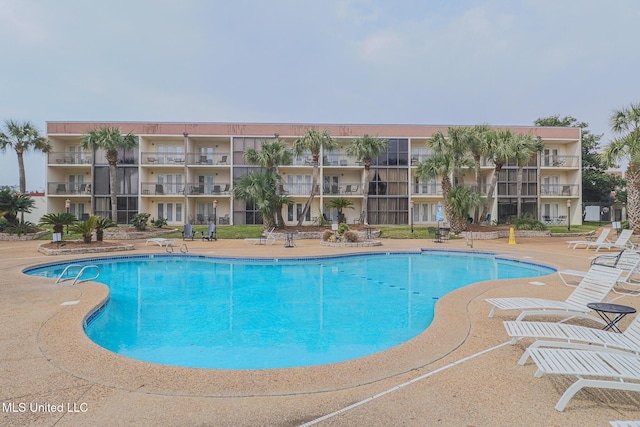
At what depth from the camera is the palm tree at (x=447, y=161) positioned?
73.2ft

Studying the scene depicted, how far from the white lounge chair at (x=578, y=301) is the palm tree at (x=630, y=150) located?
1670 cm

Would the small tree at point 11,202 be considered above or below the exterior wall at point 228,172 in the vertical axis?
below

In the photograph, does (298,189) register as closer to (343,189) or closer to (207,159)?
(343,189)

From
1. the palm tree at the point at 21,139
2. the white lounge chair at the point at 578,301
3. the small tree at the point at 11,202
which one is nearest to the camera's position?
the white lounge chair at the point at 578,301

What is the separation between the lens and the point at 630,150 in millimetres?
17875

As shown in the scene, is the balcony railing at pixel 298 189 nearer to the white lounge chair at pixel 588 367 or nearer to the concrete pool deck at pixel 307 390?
the concrete pool deck at pixel 307 390

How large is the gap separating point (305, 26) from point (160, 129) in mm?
18787

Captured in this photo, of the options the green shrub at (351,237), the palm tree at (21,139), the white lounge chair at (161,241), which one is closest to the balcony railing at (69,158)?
the palm tree at (21,139)

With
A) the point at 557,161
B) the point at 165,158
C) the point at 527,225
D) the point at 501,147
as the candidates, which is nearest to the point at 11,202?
the point at 165,158

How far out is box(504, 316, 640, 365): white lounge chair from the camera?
374 centimetres

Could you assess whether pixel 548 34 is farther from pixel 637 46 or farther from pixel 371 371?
pixel 371 371

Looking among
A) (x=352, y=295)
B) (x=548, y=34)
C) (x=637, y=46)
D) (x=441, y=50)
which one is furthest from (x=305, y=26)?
(x=637, y=46)

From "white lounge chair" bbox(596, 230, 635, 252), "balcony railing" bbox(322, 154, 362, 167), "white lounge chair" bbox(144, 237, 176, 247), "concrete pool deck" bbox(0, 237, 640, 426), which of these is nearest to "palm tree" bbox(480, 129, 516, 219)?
"white lounge chair" bbox(596, 230, 635, 252)

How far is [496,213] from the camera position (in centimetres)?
3312
